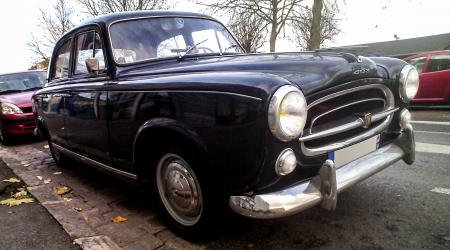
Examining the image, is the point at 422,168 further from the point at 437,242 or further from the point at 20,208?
the point at 20,208

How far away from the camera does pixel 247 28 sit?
68.5 feet

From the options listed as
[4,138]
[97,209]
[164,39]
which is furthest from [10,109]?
[164,39]

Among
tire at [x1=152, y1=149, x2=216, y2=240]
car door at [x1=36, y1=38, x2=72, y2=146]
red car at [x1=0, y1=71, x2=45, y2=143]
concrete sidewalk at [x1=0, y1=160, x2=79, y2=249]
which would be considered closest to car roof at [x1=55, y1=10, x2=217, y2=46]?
car door at [x1=36, y1=38, x2=72, y2=146]

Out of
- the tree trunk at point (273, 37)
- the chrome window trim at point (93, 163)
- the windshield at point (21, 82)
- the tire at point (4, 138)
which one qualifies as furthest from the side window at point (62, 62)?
the tree trunk at point (273, 37)

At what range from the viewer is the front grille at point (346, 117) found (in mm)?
2277

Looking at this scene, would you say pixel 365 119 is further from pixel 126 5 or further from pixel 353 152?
pixel 126 5

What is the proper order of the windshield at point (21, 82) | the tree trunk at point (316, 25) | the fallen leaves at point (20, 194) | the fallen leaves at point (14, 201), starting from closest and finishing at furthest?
the fallen leaves at point (14, 201) → the fallen leaves at point (20, 194) → the windshield at point (21, 82) → the tree trunk at point (316, 25)

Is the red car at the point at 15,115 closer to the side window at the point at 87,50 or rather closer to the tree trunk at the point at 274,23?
the side window at the point at 87,50

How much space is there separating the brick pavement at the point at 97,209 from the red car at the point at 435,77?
8.89 metres

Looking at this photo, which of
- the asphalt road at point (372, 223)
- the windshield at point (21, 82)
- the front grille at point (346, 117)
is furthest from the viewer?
the windshield at point (21, 82)

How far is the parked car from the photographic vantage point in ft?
6.82

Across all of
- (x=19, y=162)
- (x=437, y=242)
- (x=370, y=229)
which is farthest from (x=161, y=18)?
(x=19, y=162)

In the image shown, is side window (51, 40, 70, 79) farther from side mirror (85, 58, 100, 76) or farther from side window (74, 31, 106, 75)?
side mirror (85, 58, 100, 76)

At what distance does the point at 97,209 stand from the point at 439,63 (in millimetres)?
9625
